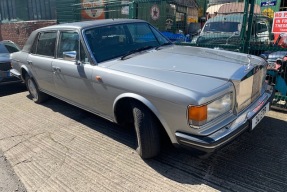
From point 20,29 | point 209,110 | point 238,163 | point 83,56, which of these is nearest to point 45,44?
point 83,56

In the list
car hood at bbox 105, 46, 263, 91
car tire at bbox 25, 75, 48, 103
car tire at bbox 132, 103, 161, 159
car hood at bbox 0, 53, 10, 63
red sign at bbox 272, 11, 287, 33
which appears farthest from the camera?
car hood at bbox 0, 53, 10, 63

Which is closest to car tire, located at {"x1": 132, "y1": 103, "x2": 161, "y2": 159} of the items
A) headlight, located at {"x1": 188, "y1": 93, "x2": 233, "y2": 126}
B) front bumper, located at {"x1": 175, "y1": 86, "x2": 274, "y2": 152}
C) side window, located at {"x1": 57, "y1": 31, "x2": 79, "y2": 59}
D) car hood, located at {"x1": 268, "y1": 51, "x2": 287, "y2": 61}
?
front bumper, located at {"x1": 175, "y1": 86, "x2": 274, "y2": 152}

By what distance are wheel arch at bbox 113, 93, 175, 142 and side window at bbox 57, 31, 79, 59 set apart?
40.7 inches

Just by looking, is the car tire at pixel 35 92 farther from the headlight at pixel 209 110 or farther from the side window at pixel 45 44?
the headlight at pixel 209 110

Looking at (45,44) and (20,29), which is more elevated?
(20,29)

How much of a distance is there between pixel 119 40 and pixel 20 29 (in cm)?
1033

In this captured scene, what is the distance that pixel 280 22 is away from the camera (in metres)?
4.68

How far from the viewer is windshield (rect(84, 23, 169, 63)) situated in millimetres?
3596

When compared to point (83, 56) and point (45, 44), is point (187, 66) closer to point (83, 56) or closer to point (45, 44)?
point (83, 56)

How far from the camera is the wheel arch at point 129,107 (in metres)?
2.70

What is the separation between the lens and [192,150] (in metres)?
2.53

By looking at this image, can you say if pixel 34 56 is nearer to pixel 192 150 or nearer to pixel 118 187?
pixel 118 187

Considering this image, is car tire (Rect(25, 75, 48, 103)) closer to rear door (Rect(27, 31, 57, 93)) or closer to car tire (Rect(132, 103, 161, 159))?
rear door (Rect(27, 31, 57, 93))

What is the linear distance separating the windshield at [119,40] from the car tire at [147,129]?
104cm
